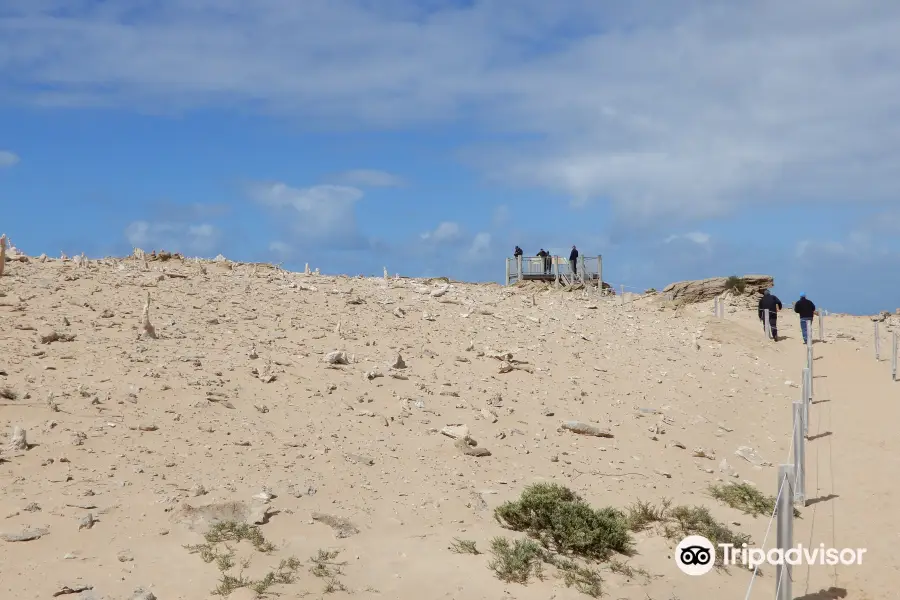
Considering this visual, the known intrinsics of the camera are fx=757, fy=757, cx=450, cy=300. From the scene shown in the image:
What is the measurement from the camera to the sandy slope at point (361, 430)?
774 centimetres

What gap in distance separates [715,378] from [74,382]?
14.0 m

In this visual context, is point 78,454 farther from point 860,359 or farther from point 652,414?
point 860,359

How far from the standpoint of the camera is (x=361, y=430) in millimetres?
11320

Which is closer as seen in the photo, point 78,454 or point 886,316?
point 78,454

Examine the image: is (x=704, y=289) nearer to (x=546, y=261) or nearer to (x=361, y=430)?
(x=546, y=261)

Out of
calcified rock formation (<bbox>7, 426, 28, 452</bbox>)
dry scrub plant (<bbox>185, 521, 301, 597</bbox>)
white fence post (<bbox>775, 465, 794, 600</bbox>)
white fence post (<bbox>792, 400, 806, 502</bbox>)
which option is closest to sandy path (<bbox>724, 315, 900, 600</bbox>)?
white fence post (<bbox>792, 400, 806, 502</bbox>)

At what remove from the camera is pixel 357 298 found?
1834 centimetres

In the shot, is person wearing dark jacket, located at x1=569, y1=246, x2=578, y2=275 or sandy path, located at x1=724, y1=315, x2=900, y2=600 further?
person wearing dark jacket, located at x1=569, y1=246, x2=578, y2=275

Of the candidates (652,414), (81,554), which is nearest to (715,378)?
(652,414)

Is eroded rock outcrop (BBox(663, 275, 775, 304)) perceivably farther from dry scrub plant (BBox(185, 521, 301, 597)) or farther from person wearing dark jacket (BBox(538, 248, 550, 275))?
dry scrub plant (BBox(185, 521, 301, 597))

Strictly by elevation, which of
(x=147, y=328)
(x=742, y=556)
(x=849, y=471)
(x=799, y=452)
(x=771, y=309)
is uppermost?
(x=771, y=309)

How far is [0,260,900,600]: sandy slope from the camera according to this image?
305 inches

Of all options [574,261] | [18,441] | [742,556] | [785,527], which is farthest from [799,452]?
[574,261]

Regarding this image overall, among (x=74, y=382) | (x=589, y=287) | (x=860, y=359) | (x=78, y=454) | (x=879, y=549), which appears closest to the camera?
(x=78, y=454)
